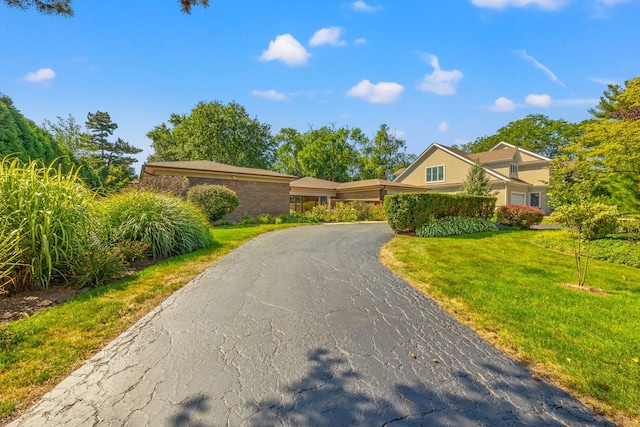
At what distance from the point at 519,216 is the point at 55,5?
17.3 m

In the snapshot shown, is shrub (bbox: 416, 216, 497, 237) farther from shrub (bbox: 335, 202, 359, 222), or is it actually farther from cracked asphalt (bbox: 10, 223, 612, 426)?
shrub (bbox: 335, 202, 359, 222)

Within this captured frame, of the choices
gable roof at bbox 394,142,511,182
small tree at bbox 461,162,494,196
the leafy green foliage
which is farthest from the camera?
gable roof at bbox 394,142,511,182

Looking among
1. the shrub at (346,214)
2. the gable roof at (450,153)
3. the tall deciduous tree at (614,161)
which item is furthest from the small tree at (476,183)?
the tall deciduous tree at (614,161)

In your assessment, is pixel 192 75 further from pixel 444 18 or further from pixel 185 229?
pixel 444 18

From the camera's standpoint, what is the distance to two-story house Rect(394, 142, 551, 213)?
24.2 meters

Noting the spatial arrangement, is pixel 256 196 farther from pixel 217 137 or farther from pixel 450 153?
pixel 217 137

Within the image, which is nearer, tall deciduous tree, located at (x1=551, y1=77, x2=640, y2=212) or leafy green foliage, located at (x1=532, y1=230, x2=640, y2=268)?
leafy green foliage, located at (x1=532, y1=230, x2=640, y2=268)

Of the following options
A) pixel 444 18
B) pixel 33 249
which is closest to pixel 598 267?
pixel 444 18

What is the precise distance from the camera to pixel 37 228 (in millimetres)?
4094

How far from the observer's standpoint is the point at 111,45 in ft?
27.0

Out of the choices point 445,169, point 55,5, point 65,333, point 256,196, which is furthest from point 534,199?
point 55,5

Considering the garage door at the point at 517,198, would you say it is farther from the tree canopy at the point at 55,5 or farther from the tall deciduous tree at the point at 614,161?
the tree canopy at the point at 55,5

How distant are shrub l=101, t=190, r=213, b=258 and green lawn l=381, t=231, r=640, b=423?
539 cm

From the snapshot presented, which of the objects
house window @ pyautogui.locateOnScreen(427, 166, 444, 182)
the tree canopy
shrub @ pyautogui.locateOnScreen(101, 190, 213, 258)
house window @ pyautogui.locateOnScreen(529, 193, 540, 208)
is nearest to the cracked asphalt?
shrub @ pyautogui.locateOnScreen(101, 190, 213, 258)
